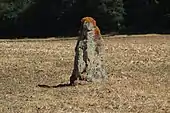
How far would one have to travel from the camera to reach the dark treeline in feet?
128

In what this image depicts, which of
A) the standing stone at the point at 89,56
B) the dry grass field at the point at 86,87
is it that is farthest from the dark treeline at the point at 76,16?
the standing stone at the point at 89,56

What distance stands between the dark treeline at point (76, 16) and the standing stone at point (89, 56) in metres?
24.1

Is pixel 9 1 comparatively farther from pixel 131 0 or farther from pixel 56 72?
pixel 56 72

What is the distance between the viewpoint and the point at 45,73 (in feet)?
50.2

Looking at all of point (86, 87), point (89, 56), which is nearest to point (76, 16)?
point (89, 56)

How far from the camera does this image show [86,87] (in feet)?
40.3

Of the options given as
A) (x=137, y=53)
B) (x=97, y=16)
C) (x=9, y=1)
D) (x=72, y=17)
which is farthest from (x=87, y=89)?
(x=9, y=1)

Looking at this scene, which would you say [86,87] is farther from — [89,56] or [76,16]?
[76,16]

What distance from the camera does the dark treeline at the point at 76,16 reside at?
38938 mm

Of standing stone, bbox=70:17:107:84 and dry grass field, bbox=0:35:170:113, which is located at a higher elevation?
standing stone, bbox=70:17:107:84

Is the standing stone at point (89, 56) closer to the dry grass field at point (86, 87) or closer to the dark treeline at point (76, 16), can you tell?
the dry grass field at point (86, 87)

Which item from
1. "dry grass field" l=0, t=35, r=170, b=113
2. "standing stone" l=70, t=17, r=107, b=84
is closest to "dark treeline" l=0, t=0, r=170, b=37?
"dry grass field" l=0, t=35, r=170, b=113

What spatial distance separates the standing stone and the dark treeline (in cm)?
2409

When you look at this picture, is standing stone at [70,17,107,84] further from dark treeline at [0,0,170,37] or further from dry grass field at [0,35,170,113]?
dark treeline at [0,0,170,37]
